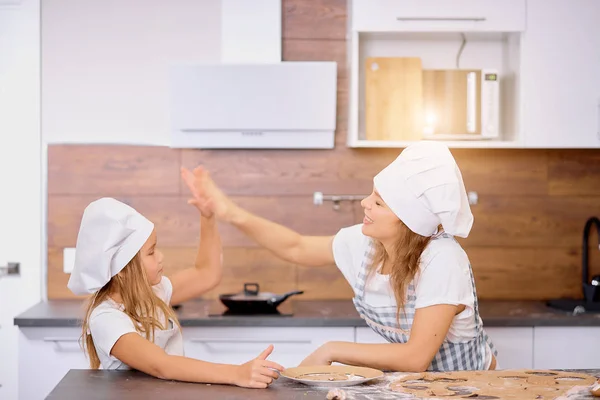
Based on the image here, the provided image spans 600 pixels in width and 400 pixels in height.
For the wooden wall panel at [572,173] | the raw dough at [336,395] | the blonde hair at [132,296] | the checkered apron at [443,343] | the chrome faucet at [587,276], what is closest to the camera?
the raw dough at [336,395]

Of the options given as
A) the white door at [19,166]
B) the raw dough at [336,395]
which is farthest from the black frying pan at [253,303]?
the raw dough at [336,395]

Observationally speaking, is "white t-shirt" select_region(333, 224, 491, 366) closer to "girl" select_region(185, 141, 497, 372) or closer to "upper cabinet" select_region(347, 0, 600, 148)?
"girl" select_region(185, 141, 497, 372)

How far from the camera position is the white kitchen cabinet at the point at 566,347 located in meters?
3.28

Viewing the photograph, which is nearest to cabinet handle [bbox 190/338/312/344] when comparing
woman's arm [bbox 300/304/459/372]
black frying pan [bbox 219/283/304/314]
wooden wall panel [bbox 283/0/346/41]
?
black frying pan [bbox 219/283/304/314]

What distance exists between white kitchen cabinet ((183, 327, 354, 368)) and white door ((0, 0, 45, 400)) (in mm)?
889

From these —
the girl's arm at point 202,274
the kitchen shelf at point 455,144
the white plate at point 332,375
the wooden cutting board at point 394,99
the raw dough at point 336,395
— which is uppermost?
the wooden cutting board at point 394,99

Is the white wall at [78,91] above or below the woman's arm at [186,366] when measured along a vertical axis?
above

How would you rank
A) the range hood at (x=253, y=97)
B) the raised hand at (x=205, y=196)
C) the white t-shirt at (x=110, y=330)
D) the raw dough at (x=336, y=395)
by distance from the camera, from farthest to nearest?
the range hood at (x=253, y=97) → the raised hand at (x=205, y=196) → the white t-shirt at (x=110, y=330) → the raw dough at (x=336, y=395)

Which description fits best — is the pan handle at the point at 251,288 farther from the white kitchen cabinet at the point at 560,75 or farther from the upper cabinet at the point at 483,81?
the white kitchen cabinet at the point at 560,75

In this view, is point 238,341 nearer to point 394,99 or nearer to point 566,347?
point 394,99

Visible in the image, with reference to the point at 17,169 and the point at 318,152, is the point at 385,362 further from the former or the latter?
the point at 17,169

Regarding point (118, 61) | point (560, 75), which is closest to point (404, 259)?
point (560, 75)

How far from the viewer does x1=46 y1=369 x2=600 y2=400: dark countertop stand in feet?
6.02

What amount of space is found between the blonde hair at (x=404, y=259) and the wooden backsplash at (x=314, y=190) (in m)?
1.42
